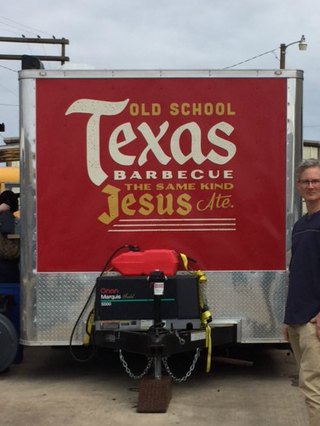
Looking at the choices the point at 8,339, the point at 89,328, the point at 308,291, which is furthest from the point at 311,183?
the point at 8,339

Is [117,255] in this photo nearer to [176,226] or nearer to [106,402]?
[176,226]

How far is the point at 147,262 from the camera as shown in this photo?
5523 millimetres

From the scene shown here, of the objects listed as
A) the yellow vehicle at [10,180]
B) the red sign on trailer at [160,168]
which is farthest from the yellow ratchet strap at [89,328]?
the yellow vehicle at [10,180]

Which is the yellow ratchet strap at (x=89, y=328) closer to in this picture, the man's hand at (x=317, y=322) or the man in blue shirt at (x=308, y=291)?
the man in blue shirt at (x=308, y=291)

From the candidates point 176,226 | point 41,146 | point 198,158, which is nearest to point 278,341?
point 176,226

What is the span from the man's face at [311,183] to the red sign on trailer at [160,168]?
1.91 meters

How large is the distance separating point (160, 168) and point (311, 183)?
2128 mm

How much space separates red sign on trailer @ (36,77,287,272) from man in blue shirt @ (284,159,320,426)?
1.85m

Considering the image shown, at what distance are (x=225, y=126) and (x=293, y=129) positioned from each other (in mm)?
601

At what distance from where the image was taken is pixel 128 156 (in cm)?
571

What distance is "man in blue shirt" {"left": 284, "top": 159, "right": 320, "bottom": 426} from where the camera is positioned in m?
3.69

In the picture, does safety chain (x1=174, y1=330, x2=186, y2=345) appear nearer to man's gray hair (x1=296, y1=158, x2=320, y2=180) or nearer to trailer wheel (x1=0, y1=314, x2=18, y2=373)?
trailer wheel (x1=0, y1=314, x2=18, y2=373)

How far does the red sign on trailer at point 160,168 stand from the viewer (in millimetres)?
5711

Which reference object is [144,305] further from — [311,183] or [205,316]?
[311,183]
